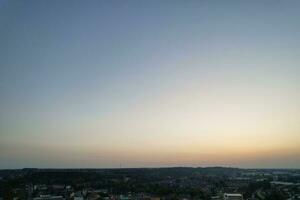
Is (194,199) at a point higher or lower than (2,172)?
lower

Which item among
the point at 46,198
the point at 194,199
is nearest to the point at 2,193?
the point at 46,198

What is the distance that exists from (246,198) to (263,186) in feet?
44.9

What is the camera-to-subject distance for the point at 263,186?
65.6 m

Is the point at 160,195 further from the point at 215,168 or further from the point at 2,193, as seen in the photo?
the point at 215,168

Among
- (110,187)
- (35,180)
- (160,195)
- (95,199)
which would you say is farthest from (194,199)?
(35,180)

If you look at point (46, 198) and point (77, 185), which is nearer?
point (46, 198)

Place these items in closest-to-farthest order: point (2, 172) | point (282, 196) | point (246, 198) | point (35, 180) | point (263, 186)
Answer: point (282, 196) → point (246, 198) → point (263, 186) → point (35, 180) → point (2, 172)

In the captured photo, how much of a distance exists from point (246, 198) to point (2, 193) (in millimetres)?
26903

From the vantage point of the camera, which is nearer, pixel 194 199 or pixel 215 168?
pixel 194 199

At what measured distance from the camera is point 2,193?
1641 inches

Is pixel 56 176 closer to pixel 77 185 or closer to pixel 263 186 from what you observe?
pixel 77 185

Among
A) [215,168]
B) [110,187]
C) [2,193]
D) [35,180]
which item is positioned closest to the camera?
[2,193]

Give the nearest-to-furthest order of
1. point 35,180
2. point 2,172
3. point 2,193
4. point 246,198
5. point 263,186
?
1. point 2,193
2. point 246,198
3. point 263,186
4. point 35,180
5. point 2,172

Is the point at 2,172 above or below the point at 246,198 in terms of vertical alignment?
above
